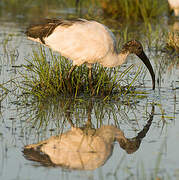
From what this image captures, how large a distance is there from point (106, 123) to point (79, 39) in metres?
1.39

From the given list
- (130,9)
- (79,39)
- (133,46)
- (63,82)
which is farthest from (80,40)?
(130,9)

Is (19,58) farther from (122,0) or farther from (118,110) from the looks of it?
(122,0)

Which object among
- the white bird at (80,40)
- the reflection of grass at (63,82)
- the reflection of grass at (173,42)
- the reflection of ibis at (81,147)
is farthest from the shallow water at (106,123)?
the reflection of grass at (173,42)

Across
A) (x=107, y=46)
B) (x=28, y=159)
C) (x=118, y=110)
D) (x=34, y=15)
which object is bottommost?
(x=28, y=159)

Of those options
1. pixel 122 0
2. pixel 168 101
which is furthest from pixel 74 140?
pixel 122 0

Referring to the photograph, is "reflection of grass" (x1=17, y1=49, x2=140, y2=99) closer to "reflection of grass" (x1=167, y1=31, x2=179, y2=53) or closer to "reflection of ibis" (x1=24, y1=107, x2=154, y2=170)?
"reflection of ibis" (x1=24, y1=107, x2=154, y2=170)

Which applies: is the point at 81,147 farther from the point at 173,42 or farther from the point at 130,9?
the point at 130,9

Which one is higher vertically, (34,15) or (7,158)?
(34,15)

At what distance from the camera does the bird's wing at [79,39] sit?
7156 millimetres

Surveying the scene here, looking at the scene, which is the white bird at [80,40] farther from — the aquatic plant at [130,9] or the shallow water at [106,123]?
the aquatic plant at [130,9]

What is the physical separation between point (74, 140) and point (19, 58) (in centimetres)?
499

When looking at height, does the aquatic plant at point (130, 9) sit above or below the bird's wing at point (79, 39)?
above

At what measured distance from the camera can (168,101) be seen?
7602 mm

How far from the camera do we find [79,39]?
7.18 m
